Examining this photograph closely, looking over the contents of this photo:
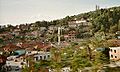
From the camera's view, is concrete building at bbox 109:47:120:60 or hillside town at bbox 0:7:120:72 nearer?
hillside town at bbox 0:7:120:72

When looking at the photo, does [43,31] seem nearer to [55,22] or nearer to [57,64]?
[55,22]

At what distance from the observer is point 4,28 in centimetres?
5572

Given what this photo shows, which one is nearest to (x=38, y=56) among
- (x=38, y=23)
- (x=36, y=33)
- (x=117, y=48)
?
(x=117, y=48)

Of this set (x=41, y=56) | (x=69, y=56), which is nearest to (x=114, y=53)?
(x=69, y=56)

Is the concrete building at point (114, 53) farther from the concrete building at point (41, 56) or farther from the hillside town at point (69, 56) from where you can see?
the concrete building at point (41, 56)

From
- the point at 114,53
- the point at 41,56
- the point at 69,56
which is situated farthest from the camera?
the point at 41,56

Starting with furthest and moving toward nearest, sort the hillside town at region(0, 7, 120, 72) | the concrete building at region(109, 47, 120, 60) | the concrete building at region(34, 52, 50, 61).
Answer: the concrete building at region(34, 52, 50, 61) < the concrete building at region(109, 47, 120, 60) < the hillside town at region(0, 7, 120, 72)

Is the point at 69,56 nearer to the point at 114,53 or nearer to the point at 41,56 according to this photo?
the point at 41,56

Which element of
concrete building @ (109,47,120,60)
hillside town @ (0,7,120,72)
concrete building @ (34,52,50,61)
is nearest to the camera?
hillside town @ (0,7,120,72)

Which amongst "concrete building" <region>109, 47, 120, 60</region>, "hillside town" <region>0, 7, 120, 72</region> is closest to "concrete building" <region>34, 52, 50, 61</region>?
"hillside town" <region>0, 7, 120, 72</region>

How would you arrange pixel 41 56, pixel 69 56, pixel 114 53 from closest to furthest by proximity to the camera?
1. pixel 69 56
2. pixel 114 53
3. pixel 41 56

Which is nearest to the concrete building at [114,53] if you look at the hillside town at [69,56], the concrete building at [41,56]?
the hillside town at [69,56]

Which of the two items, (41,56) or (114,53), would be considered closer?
(114,53)

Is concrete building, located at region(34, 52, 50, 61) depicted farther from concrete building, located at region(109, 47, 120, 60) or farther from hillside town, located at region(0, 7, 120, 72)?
concrete building, located at region(109, 47, 120, 60)
